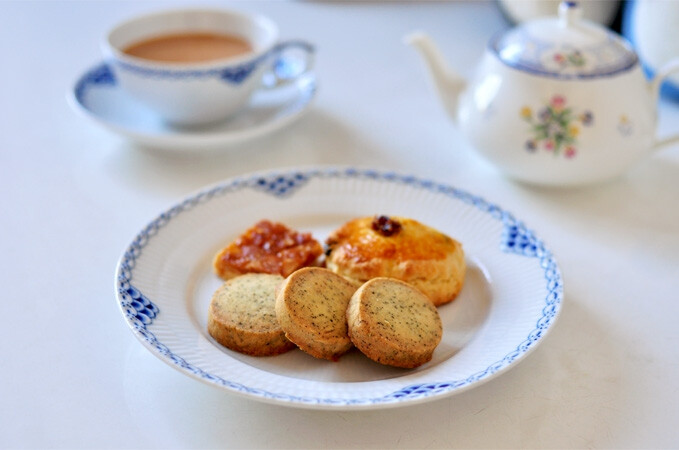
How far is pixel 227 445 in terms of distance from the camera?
0.94 metres

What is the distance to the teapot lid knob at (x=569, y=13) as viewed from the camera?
4.63 feet

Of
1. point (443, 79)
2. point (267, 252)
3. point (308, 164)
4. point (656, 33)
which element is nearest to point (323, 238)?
point (267, 252)

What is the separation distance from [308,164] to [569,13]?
1.97ft

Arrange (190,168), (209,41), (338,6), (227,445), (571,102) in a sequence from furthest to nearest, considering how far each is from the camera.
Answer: (338,6), (209,41), (190,168), (571,102), (227,445)

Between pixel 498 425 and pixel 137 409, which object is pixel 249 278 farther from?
pixel 498 425

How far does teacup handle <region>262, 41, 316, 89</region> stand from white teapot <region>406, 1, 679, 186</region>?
46 centimetres

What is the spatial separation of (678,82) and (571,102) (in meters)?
0.56

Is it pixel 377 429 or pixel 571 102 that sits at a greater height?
pixel 571 102

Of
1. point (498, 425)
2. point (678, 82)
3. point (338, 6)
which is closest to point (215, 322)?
point (498, 425)

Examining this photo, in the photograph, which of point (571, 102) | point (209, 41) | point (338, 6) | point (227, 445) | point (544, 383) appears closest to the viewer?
point (227, 445)

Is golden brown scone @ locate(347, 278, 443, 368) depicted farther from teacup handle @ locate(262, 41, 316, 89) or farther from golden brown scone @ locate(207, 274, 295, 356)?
teacup handle @ locate(262, 41, 316, 89)

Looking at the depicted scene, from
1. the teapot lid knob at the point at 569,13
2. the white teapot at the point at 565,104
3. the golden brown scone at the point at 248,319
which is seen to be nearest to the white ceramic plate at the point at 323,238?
the golden brown scone at the point at 248,319

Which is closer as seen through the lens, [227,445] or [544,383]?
[227,445]

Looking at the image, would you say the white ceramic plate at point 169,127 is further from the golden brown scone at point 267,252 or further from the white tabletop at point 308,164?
the golden brown scone at point 267,252
